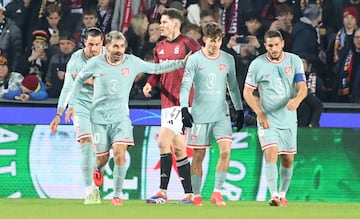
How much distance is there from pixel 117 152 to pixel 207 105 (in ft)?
4.11

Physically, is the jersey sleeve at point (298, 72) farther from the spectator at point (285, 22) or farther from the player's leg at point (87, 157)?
the spectator at point (285, 22)

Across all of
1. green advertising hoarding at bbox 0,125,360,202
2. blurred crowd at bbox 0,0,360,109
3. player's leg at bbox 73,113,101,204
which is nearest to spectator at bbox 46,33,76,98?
blurred crowd at bbox 0,0,360,109

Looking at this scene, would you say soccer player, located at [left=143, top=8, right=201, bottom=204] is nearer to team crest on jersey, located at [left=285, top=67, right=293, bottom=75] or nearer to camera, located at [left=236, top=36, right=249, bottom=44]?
team crest on jersey, located at [left=285, top=67, right=293, bottom=75]

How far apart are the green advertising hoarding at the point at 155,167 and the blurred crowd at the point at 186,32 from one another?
109cm

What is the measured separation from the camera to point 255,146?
18719mm

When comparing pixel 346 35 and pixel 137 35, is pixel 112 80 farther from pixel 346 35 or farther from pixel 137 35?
pixel 346 35

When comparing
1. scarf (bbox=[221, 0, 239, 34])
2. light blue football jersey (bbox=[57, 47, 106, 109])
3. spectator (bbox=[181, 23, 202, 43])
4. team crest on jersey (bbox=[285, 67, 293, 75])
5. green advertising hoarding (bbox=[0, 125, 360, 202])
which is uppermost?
scarf (bbox=[221, 0, 239, 34])

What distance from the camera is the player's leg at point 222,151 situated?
16047 mm

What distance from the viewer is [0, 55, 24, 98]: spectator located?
1995 cm

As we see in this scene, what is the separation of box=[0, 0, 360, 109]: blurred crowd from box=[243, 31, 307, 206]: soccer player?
3.58 meters

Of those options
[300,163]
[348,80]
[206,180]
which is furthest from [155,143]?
[348,80]

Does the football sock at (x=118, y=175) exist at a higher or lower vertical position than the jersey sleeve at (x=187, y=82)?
lower

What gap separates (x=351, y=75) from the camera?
20.2m

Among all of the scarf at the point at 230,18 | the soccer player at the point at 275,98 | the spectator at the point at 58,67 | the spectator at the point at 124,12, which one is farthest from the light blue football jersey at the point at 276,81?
the spectator at the point at 124,12
